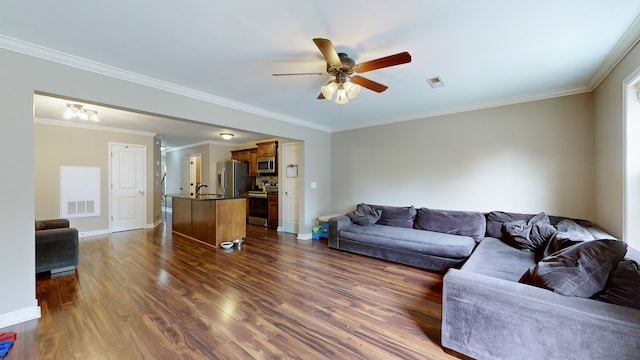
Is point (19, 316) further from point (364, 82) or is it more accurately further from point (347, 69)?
point (364, 82)

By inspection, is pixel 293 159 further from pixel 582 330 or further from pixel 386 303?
pixel 582 330

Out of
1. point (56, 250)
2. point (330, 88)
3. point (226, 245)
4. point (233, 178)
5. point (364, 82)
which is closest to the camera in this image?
point (330, 88)

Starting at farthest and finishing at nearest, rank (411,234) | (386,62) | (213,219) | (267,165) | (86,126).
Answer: (267,165)
(86,126)
(213,219)
(411,234)
(386,62)

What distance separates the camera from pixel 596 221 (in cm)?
307

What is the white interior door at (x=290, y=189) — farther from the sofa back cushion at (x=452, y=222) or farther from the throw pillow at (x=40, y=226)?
the throw pillow at (x=40, y=226)

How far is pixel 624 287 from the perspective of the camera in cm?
144

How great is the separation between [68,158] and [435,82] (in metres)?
7.24

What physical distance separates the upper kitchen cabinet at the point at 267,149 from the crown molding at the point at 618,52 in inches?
226

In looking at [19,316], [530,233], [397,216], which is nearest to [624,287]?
[530,233]

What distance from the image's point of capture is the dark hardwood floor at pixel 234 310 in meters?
1.81

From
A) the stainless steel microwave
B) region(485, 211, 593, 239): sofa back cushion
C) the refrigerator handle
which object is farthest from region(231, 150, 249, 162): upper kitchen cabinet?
region(485, 211, 593, 239): sofa back cushion

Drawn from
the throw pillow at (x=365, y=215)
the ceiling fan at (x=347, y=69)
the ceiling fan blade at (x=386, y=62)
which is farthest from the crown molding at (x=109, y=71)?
the throw pillow at (x=365, y=215)

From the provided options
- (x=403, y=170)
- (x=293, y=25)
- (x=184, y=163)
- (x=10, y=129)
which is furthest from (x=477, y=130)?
(x=184, y=163)

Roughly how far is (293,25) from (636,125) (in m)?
3.32
